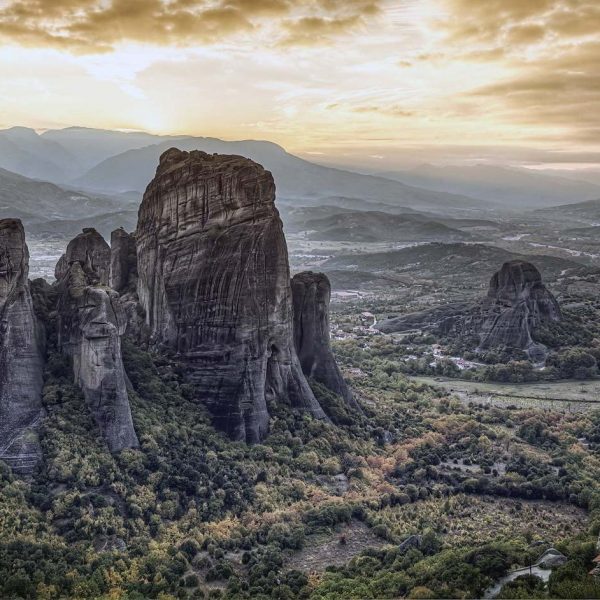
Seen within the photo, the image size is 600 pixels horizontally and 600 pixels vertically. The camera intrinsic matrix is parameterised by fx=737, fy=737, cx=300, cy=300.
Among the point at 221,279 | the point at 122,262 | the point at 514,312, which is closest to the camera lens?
the point at 221,279

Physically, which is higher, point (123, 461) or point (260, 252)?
point (260, 252)

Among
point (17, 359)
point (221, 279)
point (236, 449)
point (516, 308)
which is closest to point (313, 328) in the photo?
point (221, 279)

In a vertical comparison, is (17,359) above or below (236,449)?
above

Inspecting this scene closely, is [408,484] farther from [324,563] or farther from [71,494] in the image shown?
[71,494]

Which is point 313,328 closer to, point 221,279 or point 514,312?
point 221,279

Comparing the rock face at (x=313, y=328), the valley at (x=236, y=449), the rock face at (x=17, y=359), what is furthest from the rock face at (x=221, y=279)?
the rock face at (x=17, y=359)

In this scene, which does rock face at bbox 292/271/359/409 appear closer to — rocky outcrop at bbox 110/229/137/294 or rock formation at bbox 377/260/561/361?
rocky outcrop at bbox 110/229/137/294

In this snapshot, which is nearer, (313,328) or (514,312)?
(313,328)

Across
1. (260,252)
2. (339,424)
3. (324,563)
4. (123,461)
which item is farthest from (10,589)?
(339,424)
